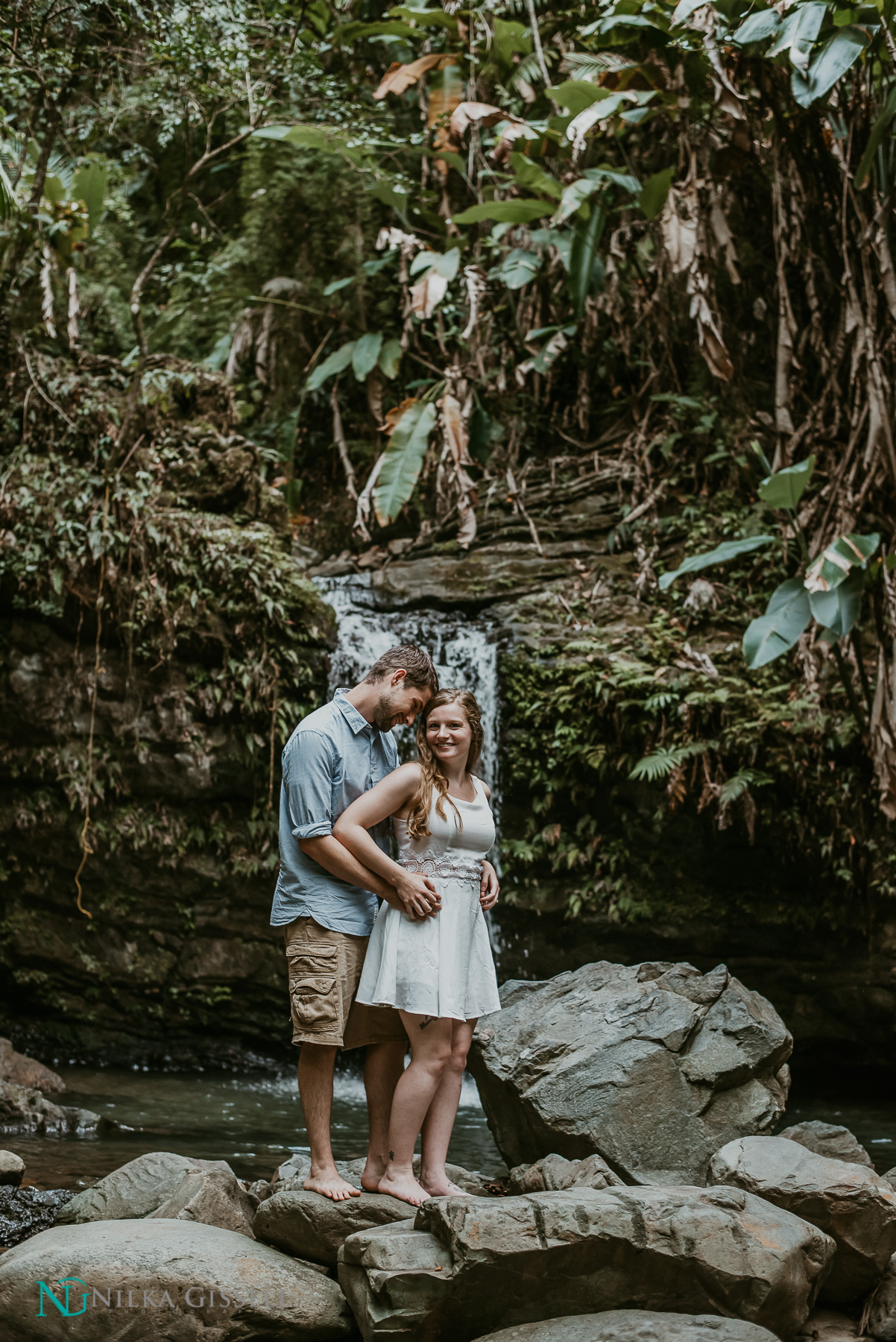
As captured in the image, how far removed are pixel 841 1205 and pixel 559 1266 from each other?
1.07 m

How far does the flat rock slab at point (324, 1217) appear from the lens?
3.38 meters

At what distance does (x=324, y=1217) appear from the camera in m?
3.39

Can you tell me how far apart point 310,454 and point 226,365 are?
139 centimetres

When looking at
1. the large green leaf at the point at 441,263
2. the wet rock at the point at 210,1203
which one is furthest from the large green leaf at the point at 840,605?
the large green leaf at the point at 441,263

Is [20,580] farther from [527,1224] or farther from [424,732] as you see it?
[527,1224]

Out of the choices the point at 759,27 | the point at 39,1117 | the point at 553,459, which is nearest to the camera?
the point at 39,1117

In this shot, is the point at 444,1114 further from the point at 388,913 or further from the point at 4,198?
the point at 4,198

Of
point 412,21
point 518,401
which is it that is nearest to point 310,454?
point 518,401

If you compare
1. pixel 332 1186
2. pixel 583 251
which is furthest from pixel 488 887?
pixel 583 251

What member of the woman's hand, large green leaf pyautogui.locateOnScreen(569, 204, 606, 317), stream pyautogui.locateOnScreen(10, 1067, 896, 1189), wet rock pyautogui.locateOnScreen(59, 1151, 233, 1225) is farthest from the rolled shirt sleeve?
large green leaf pyautogui.locateOnScreen(569, 204, 606, 317)

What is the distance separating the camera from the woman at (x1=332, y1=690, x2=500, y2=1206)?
3430 mm

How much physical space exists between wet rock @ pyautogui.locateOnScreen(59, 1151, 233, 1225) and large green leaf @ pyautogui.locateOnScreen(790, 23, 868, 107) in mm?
6930

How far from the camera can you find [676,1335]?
9.09 ft

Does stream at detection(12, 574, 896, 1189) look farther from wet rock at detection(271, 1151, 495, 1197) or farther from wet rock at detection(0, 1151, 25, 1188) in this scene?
wet rock at detection(271, 1151, 495, 1197)
